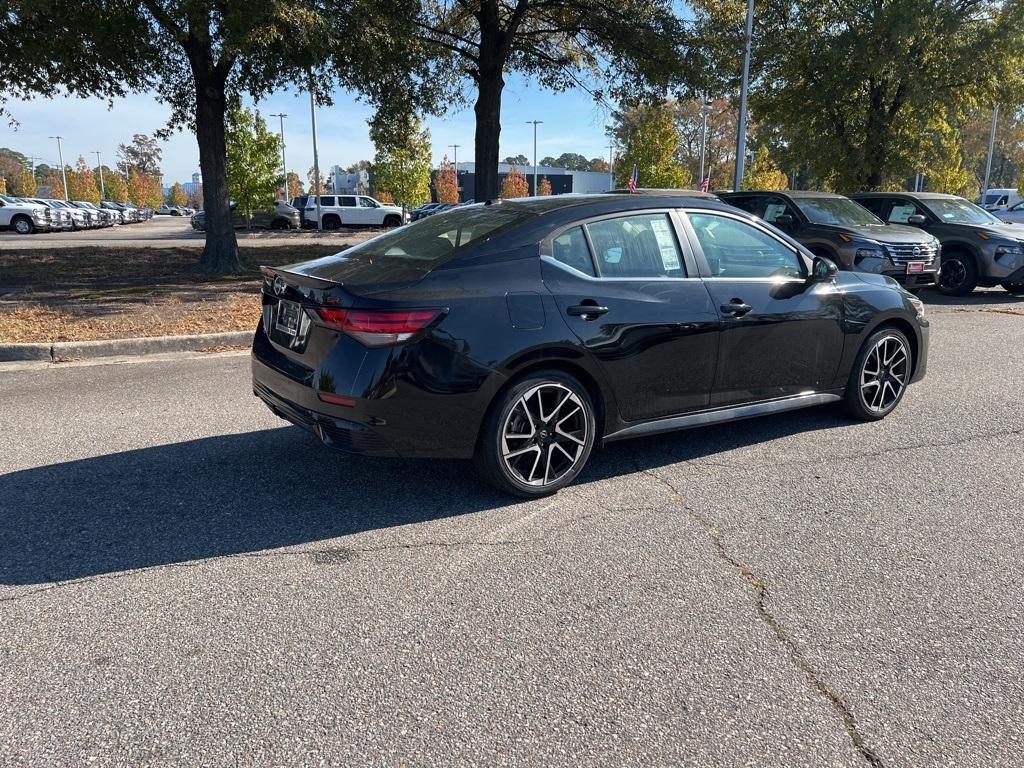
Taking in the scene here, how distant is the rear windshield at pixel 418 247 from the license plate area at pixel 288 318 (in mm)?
210

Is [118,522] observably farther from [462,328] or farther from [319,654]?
[462,328]

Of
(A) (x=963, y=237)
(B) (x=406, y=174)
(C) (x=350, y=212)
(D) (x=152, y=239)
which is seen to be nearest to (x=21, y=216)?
(D) (x=152, y=239)

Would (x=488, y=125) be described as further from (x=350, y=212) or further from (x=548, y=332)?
(x=350, y=212)

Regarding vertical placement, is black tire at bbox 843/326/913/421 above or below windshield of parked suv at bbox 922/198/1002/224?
below

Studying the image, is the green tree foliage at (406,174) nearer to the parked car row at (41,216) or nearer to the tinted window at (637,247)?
the parked car row at (41,216)

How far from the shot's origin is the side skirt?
4.42 meters

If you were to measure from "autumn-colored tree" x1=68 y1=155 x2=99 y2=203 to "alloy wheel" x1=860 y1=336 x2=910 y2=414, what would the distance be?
95474 mm

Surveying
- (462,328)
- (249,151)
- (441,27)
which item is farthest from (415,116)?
(249,151)

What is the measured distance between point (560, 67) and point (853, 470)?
15439mm

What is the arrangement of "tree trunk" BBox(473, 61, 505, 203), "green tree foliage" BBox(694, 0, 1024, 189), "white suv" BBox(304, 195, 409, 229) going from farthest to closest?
"white suv" BBox(304, 195, 409, 229) < "green tree foliage" BBox(694, 0, 1024, 189) < "tree trunk" BBox(473, 61, 505, 203)

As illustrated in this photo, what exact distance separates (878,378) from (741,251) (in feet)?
5.33

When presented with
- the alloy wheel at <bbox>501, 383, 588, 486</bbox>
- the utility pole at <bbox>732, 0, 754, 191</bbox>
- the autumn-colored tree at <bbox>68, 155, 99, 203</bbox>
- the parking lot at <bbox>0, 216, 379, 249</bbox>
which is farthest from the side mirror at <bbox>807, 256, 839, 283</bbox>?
the autumn-colored tree at <bbox>68, 155, 99, 203</bbox>

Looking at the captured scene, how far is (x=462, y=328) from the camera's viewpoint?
3758 millimetres

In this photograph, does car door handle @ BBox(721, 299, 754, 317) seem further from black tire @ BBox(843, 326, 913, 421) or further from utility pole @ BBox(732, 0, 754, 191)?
utility pole @ BBox(732, 0, 754, 191)
